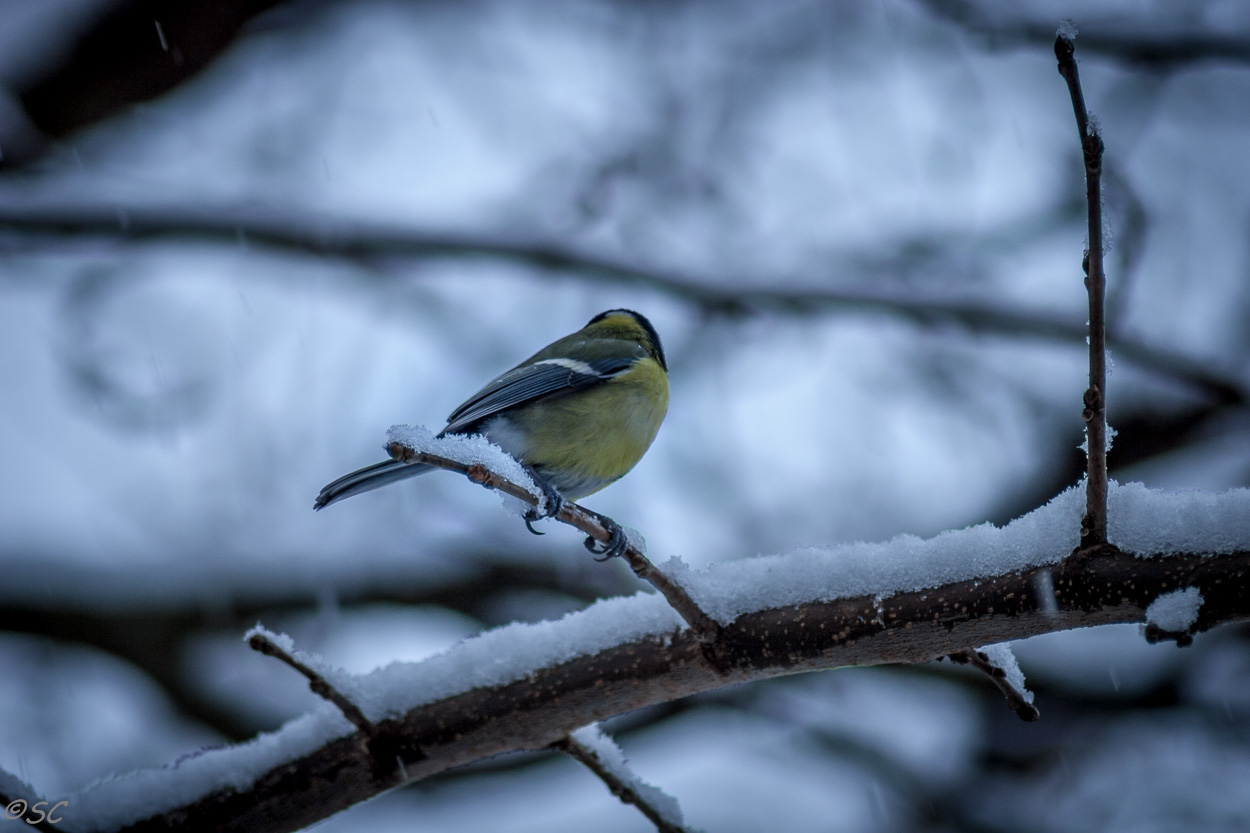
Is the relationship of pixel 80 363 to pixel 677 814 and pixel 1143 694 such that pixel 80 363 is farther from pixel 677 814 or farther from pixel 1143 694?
pixel 1143 694

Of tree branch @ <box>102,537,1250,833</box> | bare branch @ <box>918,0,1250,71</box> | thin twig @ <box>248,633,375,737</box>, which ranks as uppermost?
bare branch @ <box>918,0,1250,71</box>

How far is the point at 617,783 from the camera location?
1988mm

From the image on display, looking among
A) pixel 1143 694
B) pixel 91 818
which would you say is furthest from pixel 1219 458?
pixel 91 818

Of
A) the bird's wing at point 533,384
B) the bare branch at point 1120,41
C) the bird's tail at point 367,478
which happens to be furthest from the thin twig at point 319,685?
the bare branch at point 1120,41

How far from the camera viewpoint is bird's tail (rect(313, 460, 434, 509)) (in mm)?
2434

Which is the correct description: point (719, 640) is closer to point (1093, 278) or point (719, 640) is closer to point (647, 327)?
point (1093, 278)

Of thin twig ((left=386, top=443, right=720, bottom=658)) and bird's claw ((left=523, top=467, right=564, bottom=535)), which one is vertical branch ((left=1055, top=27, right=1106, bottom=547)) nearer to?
thin twig ((left=386, top=443, right=720, bottom=658))

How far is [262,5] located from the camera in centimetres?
347

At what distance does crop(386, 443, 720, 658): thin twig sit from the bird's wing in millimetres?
1189

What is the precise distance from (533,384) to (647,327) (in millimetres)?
1281

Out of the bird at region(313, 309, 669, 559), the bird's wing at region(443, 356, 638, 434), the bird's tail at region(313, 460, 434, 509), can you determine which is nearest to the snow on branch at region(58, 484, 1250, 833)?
the bird's tail at region(313, 460, 434, 509)

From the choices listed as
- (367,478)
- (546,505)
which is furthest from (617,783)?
(367,478)

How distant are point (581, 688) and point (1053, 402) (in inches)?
163

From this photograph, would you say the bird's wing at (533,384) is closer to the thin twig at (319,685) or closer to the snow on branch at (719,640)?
the snow on branch at (719,640)
